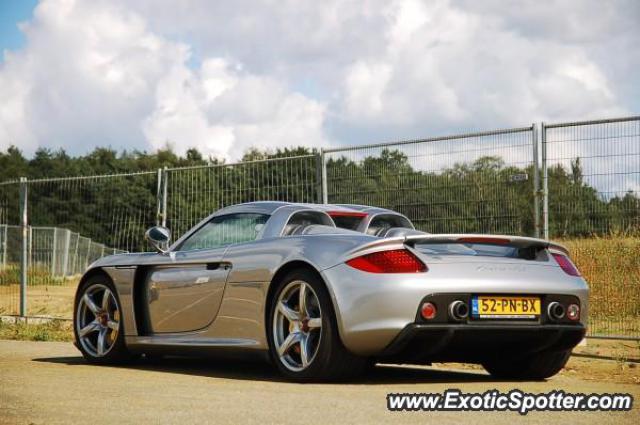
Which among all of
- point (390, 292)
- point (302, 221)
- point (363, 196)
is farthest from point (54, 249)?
point (390, 292)

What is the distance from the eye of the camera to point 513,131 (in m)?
11.4

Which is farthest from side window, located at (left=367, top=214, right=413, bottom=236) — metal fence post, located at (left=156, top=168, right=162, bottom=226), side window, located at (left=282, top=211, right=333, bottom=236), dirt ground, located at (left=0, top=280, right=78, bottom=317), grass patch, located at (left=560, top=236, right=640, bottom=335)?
dirt ground, located at (left=0, top=280, right=78, bottom=317)

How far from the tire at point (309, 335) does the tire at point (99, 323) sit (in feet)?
6.78

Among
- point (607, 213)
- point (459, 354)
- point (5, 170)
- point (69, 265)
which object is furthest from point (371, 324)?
point (5, 170)

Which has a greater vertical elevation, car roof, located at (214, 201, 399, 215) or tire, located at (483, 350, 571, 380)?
car roof, located at (214, 201, 399, 215)

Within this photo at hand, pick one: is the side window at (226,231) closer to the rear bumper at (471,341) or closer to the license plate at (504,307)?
the rear bumper at (471,341)

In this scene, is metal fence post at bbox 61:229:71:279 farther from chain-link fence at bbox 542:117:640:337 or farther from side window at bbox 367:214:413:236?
side window at bbox 367:214:413:236

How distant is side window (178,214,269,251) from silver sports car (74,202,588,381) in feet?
0.04

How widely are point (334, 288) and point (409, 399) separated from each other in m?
1.18

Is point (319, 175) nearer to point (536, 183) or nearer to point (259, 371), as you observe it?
point (536, 183)

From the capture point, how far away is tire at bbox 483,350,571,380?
25.4ft

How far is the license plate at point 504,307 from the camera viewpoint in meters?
6.93

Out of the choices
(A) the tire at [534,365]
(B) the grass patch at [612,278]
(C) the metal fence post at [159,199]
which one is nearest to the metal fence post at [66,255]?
(C) the metal fence post at [159,199]

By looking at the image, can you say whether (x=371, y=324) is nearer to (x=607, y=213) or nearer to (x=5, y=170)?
(x=607, y=213)
